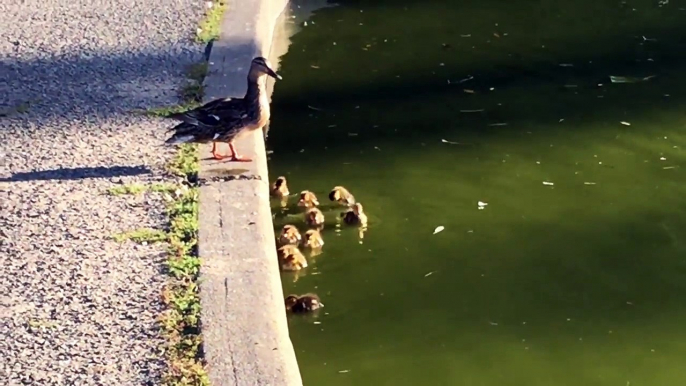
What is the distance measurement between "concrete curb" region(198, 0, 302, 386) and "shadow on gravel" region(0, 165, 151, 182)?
42 centimetres

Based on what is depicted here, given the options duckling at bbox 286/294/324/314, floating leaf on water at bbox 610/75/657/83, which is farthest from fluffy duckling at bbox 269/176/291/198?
floating leaf on water at bbox 610/75/657/83

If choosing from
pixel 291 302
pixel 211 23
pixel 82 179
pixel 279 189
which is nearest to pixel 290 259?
pixel 291 302

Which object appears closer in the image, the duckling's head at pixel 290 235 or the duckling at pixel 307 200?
the duckling's head at pixel 290 235

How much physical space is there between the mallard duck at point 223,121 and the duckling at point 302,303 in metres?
1.19

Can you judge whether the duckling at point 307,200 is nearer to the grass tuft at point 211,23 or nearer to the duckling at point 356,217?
the duckling at point 356,217

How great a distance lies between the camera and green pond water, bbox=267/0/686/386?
6.82 meters

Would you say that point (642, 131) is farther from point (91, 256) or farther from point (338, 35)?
point (91, 256)

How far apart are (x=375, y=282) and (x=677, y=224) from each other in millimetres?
2129

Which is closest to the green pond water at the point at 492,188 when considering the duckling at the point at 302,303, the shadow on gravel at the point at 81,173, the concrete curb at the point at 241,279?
the duckling at the point at 302,303

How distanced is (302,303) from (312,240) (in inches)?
38.0

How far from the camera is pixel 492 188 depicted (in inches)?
348

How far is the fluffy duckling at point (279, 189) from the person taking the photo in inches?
340

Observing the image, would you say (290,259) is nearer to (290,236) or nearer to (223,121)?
(290,236)

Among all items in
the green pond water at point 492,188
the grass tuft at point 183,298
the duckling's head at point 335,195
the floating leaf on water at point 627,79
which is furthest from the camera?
the floating leaf on water at point 627,79
